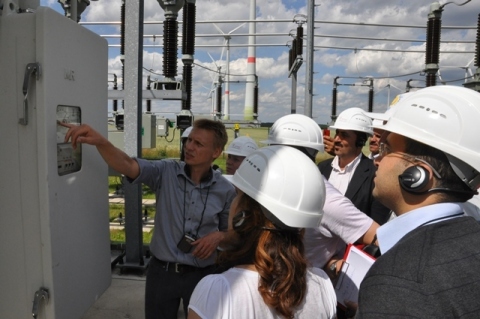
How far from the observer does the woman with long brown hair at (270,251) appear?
1.07 metres

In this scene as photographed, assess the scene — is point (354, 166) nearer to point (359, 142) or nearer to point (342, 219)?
point (359, 142)

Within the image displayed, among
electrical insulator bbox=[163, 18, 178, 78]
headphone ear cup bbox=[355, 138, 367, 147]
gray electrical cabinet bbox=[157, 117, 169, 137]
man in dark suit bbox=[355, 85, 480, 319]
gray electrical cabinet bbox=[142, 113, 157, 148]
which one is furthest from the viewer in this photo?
gray electrical cabinet bbox=[157, 117, 169, 137]

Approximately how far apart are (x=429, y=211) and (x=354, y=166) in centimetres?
173

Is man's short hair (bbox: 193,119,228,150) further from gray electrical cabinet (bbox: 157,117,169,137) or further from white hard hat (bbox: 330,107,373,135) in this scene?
gray electrical cabinet (bbox: 157,117,169,137)

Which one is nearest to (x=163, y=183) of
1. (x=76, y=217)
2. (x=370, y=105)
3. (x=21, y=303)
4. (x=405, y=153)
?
(x=76, y=217)

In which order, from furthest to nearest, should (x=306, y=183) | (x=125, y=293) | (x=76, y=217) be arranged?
(x=125, y=293) < (x=76, y=217) < (x=306, y=183)

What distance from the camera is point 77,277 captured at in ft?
6.80

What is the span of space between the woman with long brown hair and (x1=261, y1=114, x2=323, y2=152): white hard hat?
1055mm

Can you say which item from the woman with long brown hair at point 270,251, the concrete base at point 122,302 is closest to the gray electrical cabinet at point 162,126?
the concrete base at point 122,302

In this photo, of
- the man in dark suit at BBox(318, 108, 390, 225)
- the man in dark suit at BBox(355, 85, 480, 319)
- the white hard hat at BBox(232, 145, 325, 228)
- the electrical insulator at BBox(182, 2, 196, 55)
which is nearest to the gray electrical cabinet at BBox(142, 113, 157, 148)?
the electrical insulator at BBox(182, 2, 196, 55)

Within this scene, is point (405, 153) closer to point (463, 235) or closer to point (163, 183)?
point (463, 235)

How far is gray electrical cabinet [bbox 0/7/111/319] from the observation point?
172 cm

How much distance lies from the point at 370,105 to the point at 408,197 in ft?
41.6

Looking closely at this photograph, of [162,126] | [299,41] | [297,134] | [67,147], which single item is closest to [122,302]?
[67,147]
